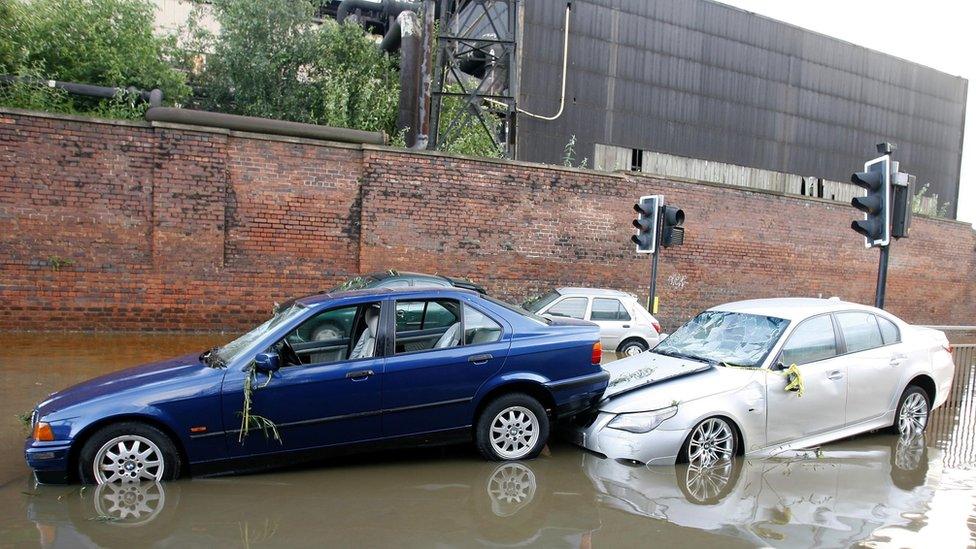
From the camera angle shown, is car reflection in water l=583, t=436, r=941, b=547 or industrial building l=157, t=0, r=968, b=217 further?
industrial building l=157, t=0, r=968, b=217

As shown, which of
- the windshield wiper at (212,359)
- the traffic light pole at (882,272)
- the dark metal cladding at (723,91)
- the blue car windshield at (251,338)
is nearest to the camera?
the windshield wiper at (212,359)

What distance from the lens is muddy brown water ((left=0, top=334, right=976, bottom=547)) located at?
14.8 feet

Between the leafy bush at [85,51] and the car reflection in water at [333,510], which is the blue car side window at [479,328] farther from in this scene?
the leafy bush at [85,51]

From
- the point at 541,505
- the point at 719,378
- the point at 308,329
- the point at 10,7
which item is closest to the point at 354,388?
the point at 308,329

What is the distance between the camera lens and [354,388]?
5.63 m

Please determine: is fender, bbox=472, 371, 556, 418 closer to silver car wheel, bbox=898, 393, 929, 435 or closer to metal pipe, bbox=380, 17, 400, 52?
silver car wheel, bbox=898, 393, 929, 435

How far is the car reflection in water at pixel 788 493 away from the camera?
477 centimetres

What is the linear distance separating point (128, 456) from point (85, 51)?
13787mm

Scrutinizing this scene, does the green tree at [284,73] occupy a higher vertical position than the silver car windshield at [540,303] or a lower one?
higher

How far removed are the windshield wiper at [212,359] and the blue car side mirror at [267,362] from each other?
298 mm

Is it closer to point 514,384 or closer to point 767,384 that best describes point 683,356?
point 767,384

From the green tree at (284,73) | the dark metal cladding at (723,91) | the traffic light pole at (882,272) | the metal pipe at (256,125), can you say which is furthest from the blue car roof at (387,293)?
the dark metal cladding at (723,91)

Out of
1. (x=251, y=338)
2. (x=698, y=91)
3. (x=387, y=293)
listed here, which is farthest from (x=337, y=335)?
(x=698, y=91)

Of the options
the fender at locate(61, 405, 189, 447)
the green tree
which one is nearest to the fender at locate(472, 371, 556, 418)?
the fender at locate(61, 405, 189, 447)
